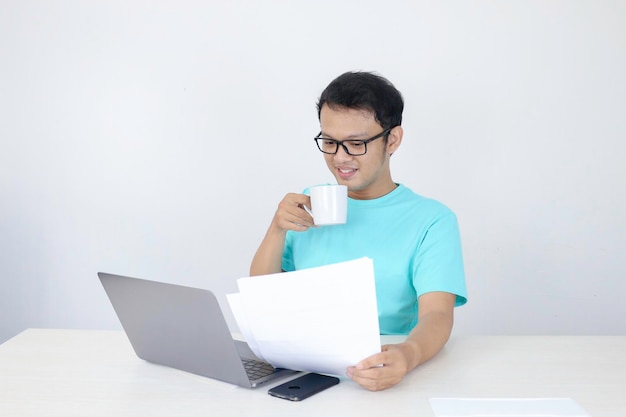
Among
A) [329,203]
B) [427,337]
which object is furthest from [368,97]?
[427,337]

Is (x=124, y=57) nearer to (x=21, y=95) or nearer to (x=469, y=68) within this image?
(x=21, y=95)

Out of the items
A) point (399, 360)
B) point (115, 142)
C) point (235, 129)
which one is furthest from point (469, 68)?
point (399, 360)

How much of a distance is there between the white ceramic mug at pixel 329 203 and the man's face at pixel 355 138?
19 centimetres

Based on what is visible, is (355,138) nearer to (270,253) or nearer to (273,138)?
(270,253)

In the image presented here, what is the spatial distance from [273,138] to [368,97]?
3.85 feet

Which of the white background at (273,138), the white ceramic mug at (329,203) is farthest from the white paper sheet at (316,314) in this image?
the white background at (273,138)

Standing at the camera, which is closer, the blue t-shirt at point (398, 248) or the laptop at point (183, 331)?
the laptop at point (183, 331)

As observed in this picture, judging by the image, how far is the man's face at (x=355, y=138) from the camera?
169 cm

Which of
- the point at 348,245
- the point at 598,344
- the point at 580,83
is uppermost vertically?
the point at 580,83

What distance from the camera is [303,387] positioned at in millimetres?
1186

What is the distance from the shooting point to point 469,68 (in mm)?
2730

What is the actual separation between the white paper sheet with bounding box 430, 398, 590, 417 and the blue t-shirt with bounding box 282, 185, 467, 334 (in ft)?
1.54

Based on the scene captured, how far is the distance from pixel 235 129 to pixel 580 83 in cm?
136

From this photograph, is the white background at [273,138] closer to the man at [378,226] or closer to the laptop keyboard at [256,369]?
the man at [378,226]
